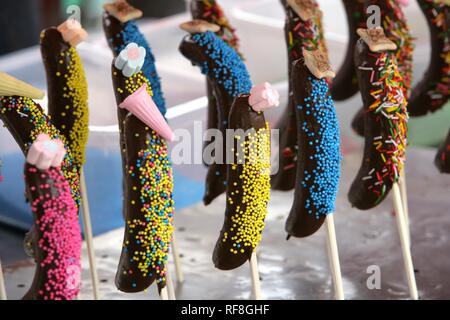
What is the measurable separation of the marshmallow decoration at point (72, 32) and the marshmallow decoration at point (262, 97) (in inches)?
12.5

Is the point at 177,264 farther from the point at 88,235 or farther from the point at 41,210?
the point at 41,210

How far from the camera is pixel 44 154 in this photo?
1.11 metres

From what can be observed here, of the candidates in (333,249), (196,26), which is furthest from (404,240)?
(196,26)

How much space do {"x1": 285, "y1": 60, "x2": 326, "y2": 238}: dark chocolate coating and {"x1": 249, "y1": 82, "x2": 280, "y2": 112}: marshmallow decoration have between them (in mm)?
102

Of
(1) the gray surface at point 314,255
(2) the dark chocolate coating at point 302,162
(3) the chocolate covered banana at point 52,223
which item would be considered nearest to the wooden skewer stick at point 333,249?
(2) the dark chocolate coating at point 302,162

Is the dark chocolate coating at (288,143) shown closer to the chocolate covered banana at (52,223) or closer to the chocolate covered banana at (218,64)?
the chocolate covered banana at (218,64)

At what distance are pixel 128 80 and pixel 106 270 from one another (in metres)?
0.62

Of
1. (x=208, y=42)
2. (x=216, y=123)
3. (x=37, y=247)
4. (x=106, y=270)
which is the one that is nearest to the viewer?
(x=37, y=247)

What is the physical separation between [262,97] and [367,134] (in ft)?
0.99

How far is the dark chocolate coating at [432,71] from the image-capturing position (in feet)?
5.69

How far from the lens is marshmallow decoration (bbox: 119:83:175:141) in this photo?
122 centimetres
